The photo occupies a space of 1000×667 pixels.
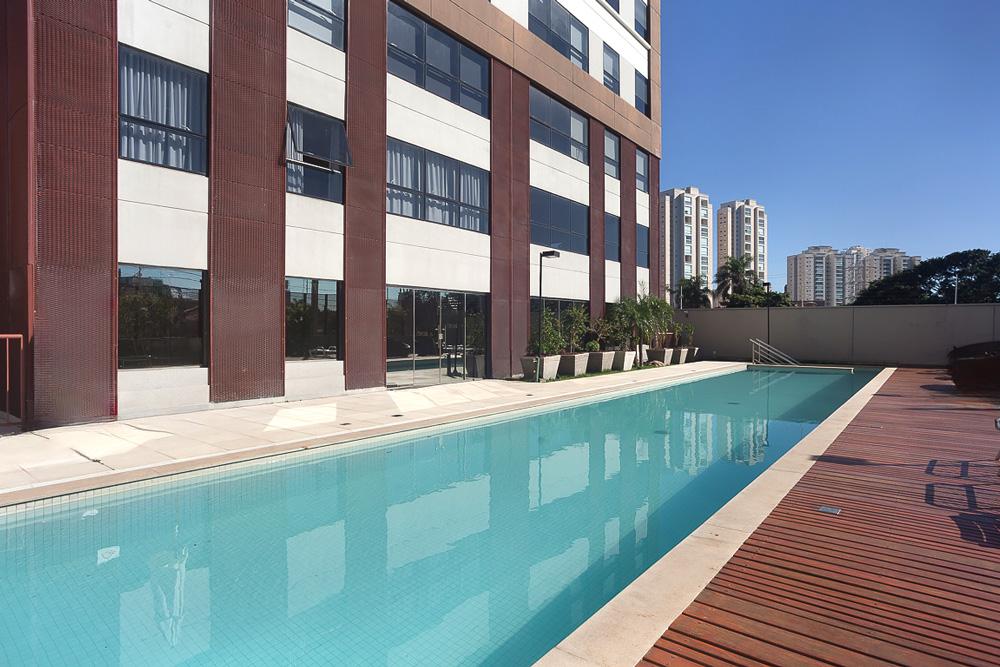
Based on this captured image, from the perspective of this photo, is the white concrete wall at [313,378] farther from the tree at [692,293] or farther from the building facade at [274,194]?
the tree at [692,293]

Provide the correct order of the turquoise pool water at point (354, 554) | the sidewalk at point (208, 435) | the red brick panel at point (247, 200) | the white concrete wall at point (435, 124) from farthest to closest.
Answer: the white concrete wall at point (435, 124) < the red brick panel at point (247, 200) < the sidewalk at point (208, 435) < the turquoise pool water at point (354, 554)

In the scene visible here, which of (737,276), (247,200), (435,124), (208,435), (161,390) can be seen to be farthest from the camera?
(737,276)

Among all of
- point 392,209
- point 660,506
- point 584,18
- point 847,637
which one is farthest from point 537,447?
point 584,18

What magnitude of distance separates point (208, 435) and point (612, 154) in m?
20.3

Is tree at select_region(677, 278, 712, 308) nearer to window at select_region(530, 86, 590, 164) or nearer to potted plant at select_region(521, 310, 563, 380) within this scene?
window at select_region(530, 86, 590, 164)

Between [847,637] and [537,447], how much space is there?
255 inches

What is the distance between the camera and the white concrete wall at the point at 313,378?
1232 centimetres

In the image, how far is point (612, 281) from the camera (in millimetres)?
23719

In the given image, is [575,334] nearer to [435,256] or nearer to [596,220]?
[596,220]

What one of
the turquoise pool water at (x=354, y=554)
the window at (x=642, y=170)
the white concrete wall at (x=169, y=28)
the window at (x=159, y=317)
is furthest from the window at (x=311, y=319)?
the window at (x=642, y=170)

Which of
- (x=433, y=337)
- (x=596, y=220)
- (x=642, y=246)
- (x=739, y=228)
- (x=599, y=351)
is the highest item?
(x=739, y=228)

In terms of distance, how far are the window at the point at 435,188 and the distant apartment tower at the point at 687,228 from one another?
270 feet

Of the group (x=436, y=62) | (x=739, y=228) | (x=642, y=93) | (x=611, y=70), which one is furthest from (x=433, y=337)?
(x=739, y=228)

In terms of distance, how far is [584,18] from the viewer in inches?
858
